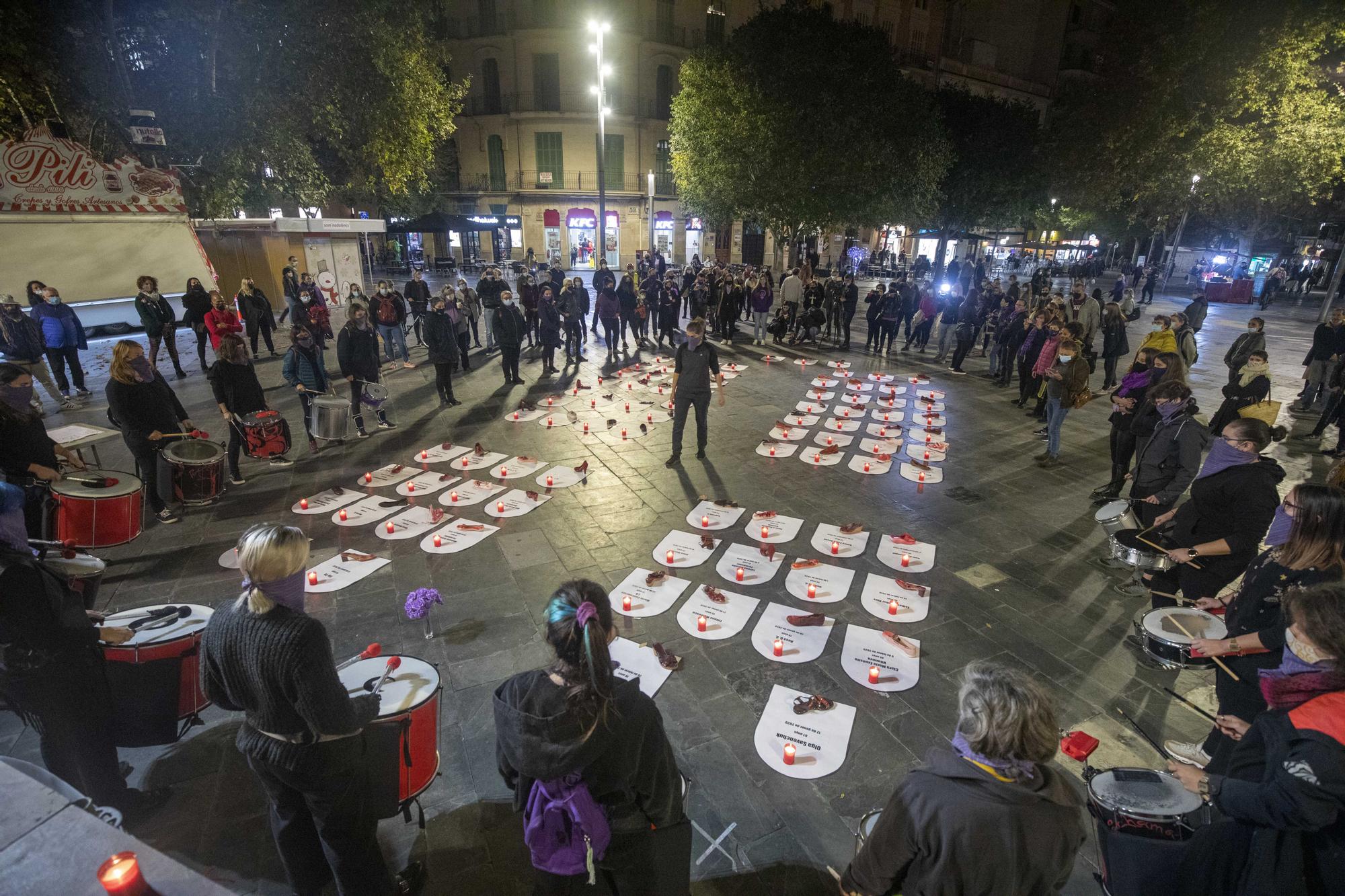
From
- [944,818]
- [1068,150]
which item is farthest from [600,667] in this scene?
[1068,150]

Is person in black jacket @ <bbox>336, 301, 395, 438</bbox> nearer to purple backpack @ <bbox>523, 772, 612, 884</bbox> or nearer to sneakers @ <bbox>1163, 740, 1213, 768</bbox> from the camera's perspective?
purple backpack @ <bbox>523, 772, 612, 884</bbox>

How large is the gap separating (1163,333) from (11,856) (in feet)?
38.9

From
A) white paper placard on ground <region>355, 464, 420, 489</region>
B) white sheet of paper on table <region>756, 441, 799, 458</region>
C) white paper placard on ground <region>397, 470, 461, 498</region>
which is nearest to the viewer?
white paper placard on ground <region>397, 470, 461, 498</region>

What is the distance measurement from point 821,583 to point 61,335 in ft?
41.6

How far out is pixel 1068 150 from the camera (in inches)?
1165

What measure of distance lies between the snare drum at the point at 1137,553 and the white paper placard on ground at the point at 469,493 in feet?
19.8

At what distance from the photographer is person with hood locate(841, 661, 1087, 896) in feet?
5.68

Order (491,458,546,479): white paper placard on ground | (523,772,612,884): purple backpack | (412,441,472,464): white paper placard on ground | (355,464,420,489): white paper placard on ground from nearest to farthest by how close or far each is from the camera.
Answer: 1. (523,772,612,884): purple backpack
2. (355,464,420,489): white paper placard on ground
3. (491,458,546,479): white paper placard on ground
4. (412,441,472,464): white paper placard on ground

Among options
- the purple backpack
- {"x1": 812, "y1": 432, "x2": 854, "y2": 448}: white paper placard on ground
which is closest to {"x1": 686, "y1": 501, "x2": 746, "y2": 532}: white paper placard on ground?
{"x1": 812, "y1": 432, "x2": 854, "y2": 448}: white paper placard on ground

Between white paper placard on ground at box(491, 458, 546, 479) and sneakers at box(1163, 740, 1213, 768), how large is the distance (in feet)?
21.3

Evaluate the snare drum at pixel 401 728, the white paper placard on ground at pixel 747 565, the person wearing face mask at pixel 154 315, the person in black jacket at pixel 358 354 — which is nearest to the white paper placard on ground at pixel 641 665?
the white paper placard on ground at pixel 747 565

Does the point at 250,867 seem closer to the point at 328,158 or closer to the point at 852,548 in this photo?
the point at 852,548

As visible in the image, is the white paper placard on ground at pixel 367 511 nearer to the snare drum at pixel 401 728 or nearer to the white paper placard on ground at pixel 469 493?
the white paper placard on ground at pixel 469 493

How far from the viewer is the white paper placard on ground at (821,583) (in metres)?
5.33
